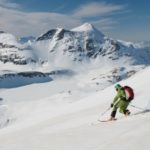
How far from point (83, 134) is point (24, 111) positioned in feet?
291

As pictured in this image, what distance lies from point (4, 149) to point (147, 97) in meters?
18.6

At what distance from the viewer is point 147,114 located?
2300cm

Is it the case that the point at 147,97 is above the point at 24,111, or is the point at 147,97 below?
above

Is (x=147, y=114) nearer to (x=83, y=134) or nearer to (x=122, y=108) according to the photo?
(x=122, y=108)

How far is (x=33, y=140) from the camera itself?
19766mm

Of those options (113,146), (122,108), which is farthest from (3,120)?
(113,146)

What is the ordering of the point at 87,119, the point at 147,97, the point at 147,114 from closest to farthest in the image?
the point at 147,114 < the point at 87,119 < the point at 147,97

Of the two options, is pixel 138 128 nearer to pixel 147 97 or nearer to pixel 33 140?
pixel 33 140

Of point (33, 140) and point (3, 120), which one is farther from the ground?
point (33, 140)

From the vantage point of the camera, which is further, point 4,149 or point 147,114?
point 147,114

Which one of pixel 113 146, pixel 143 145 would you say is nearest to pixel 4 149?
pixel 113 146

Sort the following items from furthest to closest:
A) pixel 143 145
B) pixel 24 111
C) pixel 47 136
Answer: pixel 24 111, pixel 47 136, pixel 143 145

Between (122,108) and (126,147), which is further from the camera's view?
(122,108)

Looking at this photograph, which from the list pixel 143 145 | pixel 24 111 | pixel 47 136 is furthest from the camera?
pixel 24 111
